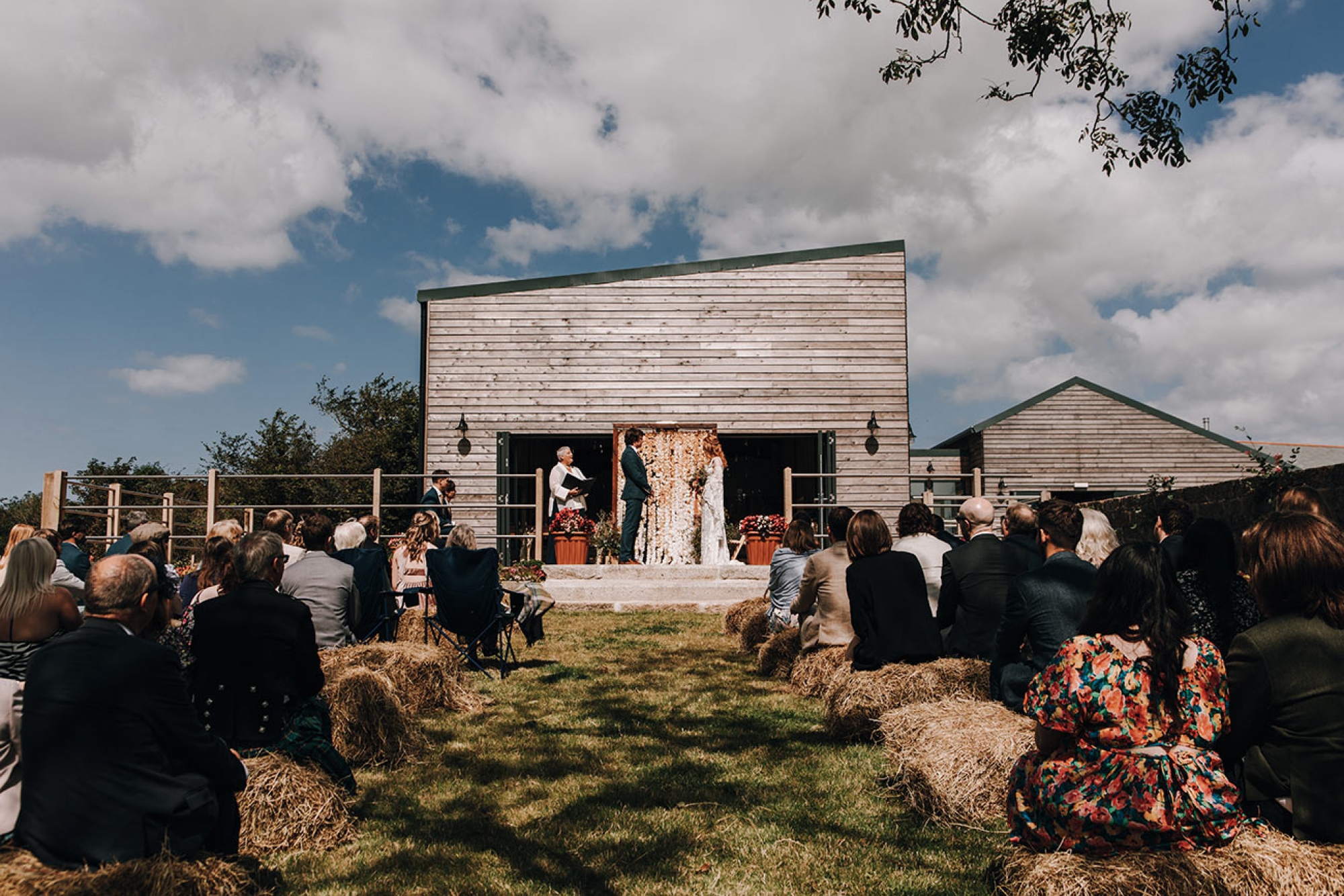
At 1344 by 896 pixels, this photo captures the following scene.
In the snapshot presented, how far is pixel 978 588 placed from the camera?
5586mm

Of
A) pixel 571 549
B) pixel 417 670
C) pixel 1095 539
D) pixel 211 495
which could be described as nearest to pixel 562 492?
pixel 571 549

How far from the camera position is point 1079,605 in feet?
14.2

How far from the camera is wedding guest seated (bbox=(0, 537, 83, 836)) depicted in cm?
313

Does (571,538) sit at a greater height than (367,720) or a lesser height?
greater

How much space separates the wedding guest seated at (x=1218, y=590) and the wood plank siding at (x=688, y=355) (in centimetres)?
1323

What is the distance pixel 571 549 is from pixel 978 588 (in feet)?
31.1

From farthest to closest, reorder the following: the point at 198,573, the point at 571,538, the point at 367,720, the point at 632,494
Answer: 1. the point at 571,538
2. the point at 632,494
3. the point at 198,573
4. the point at 367,720

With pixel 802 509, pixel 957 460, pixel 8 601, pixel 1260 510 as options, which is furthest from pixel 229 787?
pixel 957 460

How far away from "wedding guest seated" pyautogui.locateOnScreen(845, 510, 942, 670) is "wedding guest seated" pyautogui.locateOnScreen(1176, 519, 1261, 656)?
1734 millimetres

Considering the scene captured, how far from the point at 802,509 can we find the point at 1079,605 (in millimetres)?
14522

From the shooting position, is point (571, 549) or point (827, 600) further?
Result: point (571, 549)

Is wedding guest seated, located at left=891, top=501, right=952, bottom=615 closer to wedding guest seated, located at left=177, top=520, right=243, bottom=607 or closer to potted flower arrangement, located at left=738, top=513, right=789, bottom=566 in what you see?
wedding guest seated, located at left=177, top=520, right=243, bottom=607

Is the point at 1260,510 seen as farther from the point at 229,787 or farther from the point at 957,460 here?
the point at 957,460

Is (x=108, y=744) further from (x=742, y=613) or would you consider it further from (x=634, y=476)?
(x=634, y=476)
